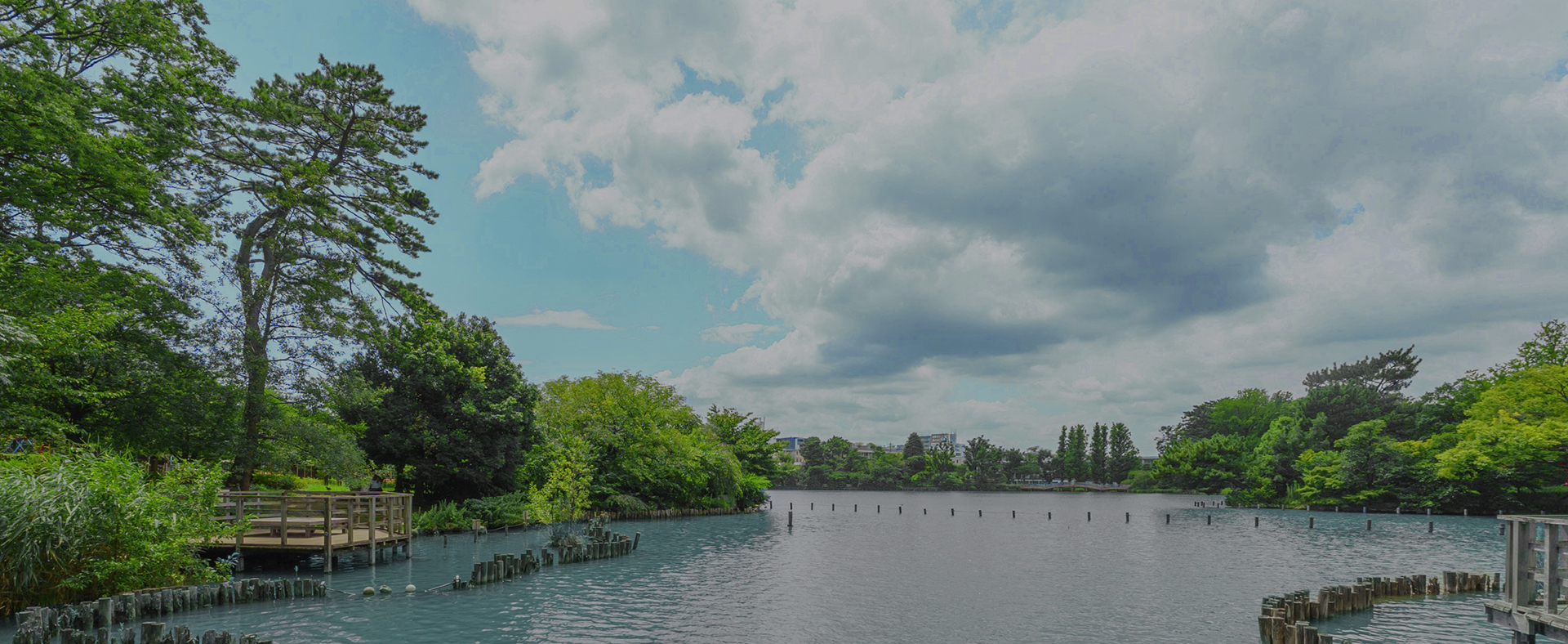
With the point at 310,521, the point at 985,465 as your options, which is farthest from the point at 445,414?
the point at 985,465

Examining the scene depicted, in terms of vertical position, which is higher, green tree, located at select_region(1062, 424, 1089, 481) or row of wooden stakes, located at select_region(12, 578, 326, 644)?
row of wooden stakes, located at select_region(12, 578, 326, 644)

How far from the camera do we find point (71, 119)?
18531mm

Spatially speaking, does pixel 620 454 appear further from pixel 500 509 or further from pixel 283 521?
pixel 283 521

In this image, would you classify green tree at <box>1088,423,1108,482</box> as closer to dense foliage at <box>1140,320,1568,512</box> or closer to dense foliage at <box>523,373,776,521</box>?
dense foliage at <box>1140,320,1568,512</box>

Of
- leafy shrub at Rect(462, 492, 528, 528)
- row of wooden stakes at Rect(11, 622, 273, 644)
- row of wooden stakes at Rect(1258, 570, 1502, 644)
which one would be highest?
row of wooden stakes at Rect(11, 622, 273, 644)

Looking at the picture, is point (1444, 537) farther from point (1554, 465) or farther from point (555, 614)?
point (555, 614)

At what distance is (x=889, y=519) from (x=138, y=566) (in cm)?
5526

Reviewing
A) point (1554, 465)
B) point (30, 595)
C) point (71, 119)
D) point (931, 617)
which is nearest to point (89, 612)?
point (30, 595)

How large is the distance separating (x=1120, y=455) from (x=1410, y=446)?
2790 inches

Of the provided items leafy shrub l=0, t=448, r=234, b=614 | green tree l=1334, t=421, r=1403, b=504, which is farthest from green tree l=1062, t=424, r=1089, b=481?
leafy shrub l=0, t=448, r=234, b=614

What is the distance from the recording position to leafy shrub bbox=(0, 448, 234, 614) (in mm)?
13867

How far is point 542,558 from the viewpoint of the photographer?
28.0 meters

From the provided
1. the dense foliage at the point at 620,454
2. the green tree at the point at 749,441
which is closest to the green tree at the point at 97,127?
the dense foliage at the point at 620,454

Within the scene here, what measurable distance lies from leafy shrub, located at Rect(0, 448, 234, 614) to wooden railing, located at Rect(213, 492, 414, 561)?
515 cm
